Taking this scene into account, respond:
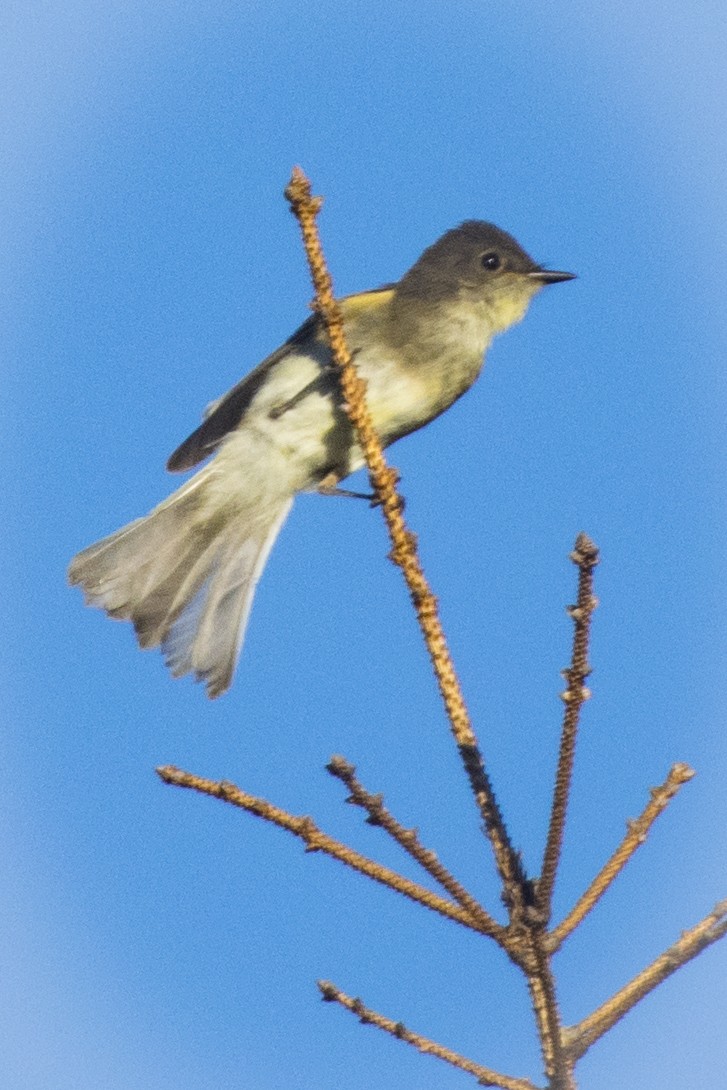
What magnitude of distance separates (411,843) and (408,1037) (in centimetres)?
29

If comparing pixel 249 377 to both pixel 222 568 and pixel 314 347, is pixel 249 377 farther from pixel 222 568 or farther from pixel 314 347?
pixel 222 568

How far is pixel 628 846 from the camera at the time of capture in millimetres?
2199

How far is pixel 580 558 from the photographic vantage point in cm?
206

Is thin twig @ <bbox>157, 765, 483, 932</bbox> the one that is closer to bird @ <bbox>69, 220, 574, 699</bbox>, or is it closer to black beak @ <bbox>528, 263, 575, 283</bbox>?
bird @ <bbox>69, 220, 574, 699</bbox>

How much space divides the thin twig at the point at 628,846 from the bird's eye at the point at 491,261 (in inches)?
186

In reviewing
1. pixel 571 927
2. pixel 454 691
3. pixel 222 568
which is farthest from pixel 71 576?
pixel 571 927

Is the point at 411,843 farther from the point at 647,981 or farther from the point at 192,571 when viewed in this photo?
the point at 192,571

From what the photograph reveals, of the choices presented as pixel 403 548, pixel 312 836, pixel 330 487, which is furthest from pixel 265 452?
pixel 312 836

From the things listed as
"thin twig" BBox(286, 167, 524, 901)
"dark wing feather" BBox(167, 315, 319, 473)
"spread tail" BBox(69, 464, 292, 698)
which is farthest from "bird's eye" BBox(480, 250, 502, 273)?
"thin twig" BBox(286, 167, 524, 901)

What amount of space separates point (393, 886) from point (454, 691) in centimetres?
39

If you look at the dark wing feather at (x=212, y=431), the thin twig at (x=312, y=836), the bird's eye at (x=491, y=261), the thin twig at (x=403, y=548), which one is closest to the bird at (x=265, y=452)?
the dark wing feather at (x=212, y=431)

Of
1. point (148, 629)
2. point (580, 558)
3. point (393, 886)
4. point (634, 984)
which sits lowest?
point (634, 984)

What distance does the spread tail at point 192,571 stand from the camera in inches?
218

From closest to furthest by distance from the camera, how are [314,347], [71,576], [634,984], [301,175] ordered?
[634,984], [301,175], [71,576], [314,347]
